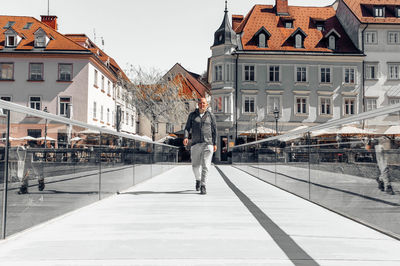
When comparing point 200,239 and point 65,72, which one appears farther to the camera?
point 65,72

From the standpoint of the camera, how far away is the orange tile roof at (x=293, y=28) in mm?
43094

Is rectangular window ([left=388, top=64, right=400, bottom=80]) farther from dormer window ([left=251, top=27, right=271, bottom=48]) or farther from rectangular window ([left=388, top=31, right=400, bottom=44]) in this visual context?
dormer window ([left=251, top=27, right=271, bottom=48])

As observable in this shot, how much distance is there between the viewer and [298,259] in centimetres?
343

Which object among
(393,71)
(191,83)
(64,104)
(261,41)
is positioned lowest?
(64,104)

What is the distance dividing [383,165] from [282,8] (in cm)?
4481

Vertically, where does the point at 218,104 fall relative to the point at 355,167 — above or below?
above

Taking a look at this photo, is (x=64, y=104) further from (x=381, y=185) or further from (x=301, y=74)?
(x=381, y=185)

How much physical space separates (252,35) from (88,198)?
128 ft

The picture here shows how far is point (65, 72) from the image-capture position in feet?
128

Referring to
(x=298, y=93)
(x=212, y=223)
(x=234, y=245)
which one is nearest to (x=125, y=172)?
(x=212, y=223)

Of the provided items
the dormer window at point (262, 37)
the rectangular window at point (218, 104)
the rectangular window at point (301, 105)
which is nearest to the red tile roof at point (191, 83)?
the rectangular window at point (218, 104)

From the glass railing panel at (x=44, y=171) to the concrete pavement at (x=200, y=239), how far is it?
0.59ft

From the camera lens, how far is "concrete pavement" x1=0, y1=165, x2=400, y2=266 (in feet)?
11.3

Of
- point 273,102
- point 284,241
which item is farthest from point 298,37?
point 284,241
